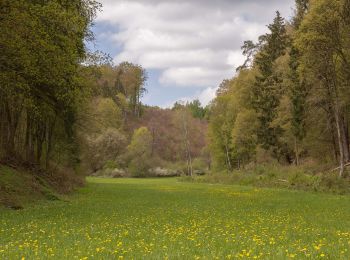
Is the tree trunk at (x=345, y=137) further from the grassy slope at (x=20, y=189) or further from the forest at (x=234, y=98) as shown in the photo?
the grassy slope at (x=20, y=189)

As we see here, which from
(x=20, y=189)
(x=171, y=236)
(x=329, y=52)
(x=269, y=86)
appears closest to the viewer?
(x=171, y=236)

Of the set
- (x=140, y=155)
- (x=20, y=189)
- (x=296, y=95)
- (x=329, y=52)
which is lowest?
(x=20, y=189)

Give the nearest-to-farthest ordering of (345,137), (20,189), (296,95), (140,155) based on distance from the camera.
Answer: (20,189), (345,137), (296,95), (140,155)

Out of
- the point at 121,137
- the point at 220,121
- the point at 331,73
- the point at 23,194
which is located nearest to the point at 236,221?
the point at 23,194

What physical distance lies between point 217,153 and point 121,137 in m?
36.9

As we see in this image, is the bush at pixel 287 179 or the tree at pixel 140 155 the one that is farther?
the tree at pixel 140 155

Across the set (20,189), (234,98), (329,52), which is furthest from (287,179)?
(20,189)

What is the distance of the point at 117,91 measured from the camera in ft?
456

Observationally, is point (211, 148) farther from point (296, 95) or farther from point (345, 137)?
point (345, 137)

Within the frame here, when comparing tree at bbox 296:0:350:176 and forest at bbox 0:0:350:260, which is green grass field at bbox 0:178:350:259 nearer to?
forest at bbox 0:0:350:260

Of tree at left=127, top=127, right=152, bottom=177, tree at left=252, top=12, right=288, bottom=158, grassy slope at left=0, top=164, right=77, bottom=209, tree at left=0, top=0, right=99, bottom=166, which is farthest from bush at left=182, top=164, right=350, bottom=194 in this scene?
tree at left=127, top=127, right=152, bottom=177

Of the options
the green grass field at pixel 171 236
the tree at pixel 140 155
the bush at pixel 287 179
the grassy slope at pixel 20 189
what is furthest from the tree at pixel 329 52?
the tree at pixel 140 155

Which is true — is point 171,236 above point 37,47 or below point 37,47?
below

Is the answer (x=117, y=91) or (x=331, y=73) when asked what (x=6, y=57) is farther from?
(x=117, y=91)
